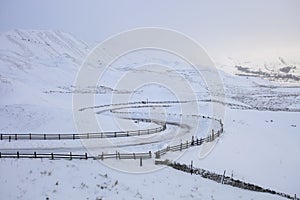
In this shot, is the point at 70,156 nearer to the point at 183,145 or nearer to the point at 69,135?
the point at 69,135

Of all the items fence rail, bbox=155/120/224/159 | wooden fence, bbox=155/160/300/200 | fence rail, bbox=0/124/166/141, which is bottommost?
wooden fence, bbox=155/160/300/200

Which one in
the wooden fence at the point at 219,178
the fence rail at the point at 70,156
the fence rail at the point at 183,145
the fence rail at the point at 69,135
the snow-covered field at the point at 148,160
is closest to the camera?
the snow-covered field at the point at 148,160

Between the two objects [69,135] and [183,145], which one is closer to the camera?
[183,145]

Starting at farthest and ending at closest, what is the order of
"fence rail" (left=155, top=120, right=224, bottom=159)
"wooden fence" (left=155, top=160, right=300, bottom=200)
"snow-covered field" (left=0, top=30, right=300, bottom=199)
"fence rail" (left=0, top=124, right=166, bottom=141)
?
"fence rail" (left=0, top=124, right=166, bottom=141) → "fence rail" (left=155, top=120, right=224, bottom=159) → "wooden fence" (left=155, top=160, right=300, bottom=200) → "snow-covered field" (left=0, top=30, right=300, bottom=199)

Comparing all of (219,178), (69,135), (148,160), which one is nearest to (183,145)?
(148,160)

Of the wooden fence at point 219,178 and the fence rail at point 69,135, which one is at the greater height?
the fence rail at point 69,135

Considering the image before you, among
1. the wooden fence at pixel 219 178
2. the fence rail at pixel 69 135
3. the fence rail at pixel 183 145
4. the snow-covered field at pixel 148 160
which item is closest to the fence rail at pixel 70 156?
the snow-covered field at pixel 148 160

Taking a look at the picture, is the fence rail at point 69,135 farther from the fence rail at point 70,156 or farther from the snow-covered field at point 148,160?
the fence rail at point 70,156

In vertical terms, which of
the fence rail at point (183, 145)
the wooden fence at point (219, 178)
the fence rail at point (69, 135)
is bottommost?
the wooden fence at point (219, 178)

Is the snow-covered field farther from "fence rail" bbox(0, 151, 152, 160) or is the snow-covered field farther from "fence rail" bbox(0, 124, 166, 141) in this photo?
"fence rail" bbox(0, 124, 166, 141)

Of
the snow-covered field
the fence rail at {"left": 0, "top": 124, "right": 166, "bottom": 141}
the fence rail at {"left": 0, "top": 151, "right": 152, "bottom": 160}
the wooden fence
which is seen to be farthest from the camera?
the fence rail at {"left": 0, "top": 124, "right": 166, "bottom": 141}

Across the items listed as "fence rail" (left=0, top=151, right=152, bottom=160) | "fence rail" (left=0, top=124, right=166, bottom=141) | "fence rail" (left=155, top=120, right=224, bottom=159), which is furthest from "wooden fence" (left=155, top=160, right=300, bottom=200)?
"fence rail" (left=0, top=124, right=166, bottom=141)

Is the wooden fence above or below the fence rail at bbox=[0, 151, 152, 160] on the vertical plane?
below

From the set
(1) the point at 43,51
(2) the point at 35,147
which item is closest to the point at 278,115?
(2) the point at 35,147
